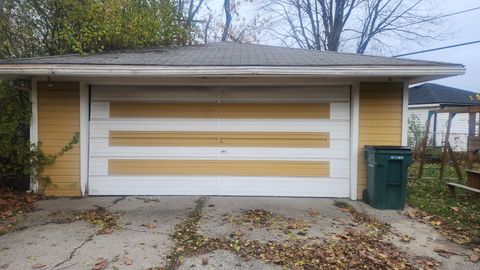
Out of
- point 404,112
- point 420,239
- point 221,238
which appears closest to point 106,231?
point 221,238

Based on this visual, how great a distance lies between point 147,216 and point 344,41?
2285 cm

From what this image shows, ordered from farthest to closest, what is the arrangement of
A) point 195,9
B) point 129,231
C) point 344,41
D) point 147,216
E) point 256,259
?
point 344,41
point 195,9
point 147,216
point 129,231
point 256,259

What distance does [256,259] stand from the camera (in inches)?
158

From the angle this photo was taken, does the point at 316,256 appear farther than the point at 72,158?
No

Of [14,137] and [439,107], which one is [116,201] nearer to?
[14,137]

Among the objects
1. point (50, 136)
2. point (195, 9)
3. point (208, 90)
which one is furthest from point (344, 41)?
point (50, 136)

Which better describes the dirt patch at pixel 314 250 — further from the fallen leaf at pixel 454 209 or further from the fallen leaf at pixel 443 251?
the fallen leaf at pixel 454 209

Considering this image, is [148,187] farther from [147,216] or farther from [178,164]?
[147,216]

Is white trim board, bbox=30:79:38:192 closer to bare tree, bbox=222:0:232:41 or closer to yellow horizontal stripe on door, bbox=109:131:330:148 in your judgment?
yellow horizontal stripe on door, bbox=109:131:330:148

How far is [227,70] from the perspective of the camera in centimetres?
584

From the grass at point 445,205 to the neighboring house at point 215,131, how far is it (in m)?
1.21

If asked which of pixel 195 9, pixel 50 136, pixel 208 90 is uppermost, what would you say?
pixel 195 9

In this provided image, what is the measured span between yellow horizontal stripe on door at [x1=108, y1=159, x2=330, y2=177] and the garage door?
2cm

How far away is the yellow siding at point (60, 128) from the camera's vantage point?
6605 millimetres
